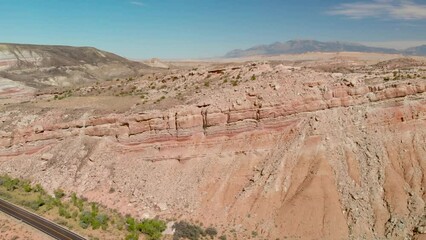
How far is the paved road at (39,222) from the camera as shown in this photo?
114 feet

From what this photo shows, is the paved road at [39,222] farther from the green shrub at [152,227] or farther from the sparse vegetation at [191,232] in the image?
the sparse vegetation at [191,232]

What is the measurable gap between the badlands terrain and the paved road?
4.11 m

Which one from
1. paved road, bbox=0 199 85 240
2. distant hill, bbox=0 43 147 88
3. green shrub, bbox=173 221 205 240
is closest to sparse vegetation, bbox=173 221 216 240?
green shrub, bbox=173 221 205 240

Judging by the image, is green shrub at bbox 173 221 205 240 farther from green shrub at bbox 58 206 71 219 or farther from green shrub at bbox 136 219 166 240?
green shrub at bbox 58 206 71 219

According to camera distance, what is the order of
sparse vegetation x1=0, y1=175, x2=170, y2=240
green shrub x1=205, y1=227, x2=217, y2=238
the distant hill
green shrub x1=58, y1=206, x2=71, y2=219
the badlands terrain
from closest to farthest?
1. the badlands terrain
2. green shrub x1=205, y1=227, x2=217, y2=238
3. sparse vegetation x1=0, y1=175, x2=170, y2=240
4. green shrub x1=58, y1=206, x2=71, y2=219
5. the distant hill

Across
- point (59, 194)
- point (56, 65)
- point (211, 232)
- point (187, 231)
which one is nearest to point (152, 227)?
point (187, 231)

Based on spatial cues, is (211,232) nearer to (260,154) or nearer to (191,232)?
(191,232)

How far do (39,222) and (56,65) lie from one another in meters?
112

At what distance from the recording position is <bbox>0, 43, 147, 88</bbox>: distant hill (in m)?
130

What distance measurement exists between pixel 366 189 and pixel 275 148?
8.21 m

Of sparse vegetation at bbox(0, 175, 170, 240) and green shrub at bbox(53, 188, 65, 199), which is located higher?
green shrub at bbox(53, 188, 65, 199)

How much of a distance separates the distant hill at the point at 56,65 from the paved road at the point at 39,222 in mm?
84260

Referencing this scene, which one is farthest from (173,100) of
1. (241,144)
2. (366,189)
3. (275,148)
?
(366,189)

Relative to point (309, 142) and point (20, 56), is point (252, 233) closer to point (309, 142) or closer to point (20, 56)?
point (309, 142)
